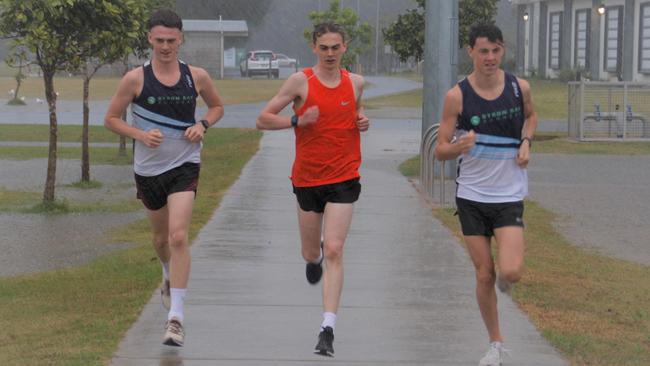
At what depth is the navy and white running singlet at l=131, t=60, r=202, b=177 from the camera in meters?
7.37

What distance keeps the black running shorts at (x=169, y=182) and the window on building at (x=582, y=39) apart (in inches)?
2058

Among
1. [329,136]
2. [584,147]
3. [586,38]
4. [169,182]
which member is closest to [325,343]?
[329,136]

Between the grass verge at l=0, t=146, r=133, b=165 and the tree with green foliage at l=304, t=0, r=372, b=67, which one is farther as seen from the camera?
the tree with green foliage at l=304, t=0, r=372, b=67

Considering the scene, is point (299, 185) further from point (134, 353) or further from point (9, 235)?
point (9, 235)

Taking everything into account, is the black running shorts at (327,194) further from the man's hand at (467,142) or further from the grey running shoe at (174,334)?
the grey running shoe at (174,334)

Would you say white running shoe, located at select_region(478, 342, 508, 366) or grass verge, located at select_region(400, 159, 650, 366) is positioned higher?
white running shoe, located at select_region(478, 342, 508, 366)

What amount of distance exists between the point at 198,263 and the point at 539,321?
308cm

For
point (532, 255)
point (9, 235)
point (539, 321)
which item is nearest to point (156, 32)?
point (539, 321)

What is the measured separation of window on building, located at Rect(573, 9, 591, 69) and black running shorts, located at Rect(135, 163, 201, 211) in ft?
171

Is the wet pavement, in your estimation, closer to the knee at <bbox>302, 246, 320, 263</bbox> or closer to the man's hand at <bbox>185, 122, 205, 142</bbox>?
the knee at <bbox>302, 246, 320, 263</bbox>

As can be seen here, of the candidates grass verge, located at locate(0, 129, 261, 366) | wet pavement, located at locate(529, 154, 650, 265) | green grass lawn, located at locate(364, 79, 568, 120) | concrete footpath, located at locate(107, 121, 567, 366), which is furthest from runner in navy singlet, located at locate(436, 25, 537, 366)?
green grass lawn, located at locate(364, 79, 568, 120)

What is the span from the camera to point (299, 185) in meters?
7.50

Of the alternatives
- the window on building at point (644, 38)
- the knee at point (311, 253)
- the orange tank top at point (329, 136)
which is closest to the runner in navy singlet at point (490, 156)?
the orange tank top at point (329, 136)

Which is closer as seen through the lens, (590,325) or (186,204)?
(186,204)
